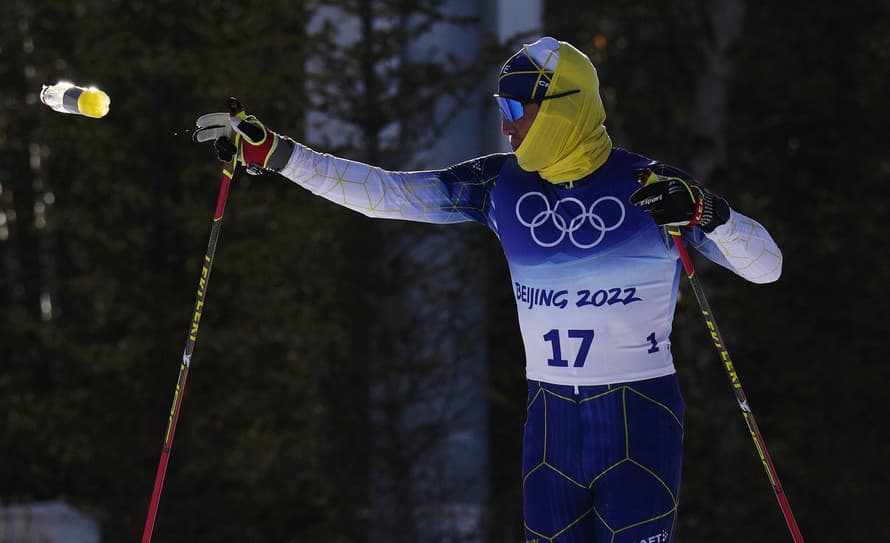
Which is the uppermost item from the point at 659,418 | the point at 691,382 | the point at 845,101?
the point at 845,101

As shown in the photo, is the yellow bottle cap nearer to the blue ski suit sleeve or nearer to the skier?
the skier

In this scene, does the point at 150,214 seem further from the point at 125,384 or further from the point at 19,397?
the point at 19,397

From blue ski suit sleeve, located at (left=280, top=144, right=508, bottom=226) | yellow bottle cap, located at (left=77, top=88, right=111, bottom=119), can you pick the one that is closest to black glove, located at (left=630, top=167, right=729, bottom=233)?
blue ski suit sleeve, located at (left=280, top=144, right=508, bottom=226)

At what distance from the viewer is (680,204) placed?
3312 millimetres

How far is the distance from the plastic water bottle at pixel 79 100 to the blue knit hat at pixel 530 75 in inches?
45.0

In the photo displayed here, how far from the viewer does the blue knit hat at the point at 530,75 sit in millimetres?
Result: 3625

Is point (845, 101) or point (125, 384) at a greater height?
point (845, 101)

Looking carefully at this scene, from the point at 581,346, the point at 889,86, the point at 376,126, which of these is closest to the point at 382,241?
the point at 376,126

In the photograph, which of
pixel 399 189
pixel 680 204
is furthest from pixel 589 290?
pixel 399 189

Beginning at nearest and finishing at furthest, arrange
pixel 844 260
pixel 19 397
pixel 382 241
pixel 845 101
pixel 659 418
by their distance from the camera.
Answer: pixel 659 418 → pixel 382 241 → pixel 19 397 → pixel 844 260 → pixel 845 101

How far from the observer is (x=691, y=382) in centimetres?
837

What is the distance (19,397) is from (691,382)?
14.7 feet

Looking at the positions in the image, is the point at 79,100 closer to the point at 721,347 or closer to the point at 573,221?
the point at 573,221

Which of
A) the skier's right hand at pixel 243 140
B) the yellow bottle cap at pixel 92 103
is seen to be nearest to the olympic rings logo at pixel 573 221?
the skier's right hand at pixel 243 140
